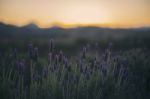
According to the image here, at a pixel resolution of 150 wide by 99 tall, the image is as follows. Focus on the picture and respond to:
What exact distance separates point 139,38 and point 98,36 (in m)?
1.03

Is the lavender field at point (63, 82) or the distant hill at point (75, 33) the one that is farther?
the distant hill at point (75, 33)

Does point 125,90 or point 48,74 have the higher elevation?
point 48,74

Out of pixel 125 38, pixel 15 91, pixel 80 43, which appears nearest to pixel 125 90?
pixel 15 91

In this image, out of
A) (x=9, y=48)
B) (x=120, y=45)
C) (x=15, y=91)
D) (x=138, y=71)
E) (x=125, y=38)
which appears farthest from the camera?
(x=125, y=38)

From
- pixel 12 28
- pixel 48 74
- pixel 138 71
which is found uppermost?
pixel 12 28

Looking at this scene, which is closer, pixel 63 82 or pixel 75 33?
pixel 63 82

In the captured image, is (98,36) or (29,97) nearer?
(29,97)

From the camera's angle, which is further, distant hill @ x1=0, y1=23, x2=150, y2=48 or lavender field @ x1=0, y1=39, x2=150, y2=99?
distant hill @ x1=0, y1=23, x2=150, y2=48

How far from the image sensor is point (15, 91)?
6.23 feet

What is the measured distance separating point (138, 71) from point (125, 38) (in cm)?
277

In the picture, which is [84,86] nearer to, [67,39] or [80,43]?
[80,43]

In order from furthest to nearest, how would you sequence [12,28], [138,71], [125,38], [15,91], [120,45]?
[125,38]
[120,45]
[12,28]
[138,71]
[15,91]

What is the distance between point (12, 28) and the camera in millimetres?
3414

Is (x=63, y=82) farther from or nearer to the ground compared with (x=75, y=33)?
nearer to the ground
